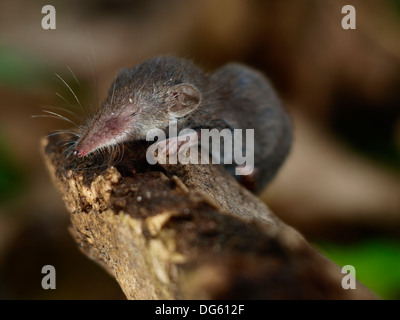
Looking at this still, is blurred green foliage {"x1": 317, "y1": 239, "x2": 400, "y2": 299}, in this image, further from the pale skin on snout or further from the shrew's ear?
the shrew's ear

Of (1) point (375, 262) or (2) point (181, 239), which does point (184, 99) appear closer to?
(2) point (181, 239)

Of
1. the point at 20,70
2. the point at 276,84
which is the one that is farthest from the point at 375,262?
the point at 20,70

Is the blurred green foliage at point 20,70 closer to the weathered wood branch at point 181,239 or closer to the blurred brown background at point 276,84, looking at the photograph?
the blurred brown background at point 276,84

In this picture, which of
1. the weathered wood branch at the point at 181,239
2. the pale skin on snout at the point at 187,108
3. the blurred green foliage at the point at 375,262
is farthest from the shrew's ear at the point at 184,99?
the blurred green foliage at the point at 375,262

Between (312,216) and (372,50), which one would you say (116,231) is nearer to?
(312,216)

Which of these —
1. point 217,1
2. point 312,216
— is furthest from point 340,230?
point 217,1

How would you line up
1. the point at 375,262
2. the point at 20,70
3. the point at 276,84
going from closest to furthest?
the point at 375,262, the point at 20,70, the point at 276,84
